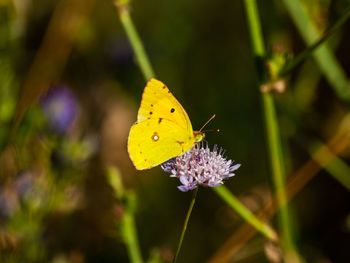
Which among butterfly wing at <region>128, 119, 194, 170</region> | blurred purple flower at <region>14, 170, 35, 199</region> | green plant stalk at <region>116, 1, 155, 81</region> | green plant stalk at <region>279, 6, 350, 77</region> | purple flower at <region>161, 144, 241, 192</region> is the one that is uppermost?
blurred purple flower at <region>14, 170, 35, 199</region>

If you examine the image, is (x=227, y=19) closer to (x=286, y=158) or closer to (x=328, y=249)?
(x=286, y=158)

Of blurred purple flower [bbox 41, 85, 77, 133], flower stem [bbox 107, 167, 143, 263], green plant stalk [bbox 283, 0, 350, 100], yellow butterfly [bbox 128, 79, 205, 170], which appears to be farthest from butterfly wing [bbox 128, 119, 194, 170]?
blurred purple flower [bbox 41, 85, 77, 133]

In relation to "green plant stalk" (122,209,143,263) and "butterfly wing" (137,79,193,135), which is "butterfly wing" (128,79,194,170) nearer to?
"butterfly wing" (137,79,193,135)

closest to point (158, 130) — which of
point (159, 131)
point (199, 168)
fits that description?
point (159, 131)

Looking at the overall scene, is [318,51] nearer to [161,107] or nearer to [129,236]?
[161,107]

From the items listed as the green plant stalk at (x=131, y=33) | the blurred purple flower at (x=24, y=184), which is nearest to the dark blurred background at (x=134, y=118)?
the blurred purple flower at (x=24, y=184)

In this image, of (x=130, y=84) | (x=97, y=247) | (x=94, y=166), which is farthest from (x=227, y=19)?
(x=97, y=247)

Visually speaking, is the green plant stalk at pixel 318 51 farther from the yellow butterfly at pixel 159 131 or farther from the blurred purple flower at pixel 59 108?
the blurred purple flower at pixel 59 108
